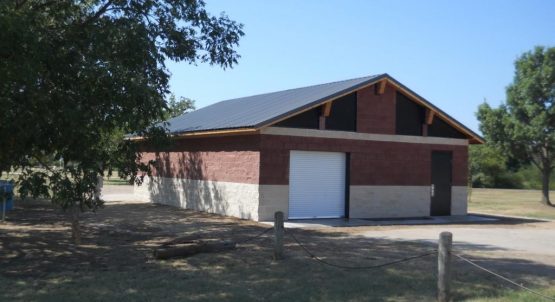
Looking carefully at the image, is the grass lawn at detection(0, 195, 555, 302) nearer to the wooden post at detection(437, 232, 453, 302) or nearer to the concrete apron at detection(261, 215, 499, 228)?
the wooden post at detection(437, 232, 453, 302)

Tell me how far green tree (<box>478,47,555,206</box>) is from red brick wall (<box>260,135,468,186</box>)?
8820 millimetres

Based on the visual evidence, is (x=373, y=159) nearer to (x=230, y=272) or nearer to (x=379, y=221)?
(x=379, y=221)

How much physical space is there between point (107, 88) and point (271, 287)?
14.0 feet

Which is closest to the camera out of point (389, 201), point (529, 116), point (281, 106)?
point (281, 106)

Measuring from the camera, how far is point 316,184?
65.4ft

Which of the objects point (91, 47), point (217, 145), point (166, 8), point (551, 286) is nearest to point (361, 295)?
point (551, 286)

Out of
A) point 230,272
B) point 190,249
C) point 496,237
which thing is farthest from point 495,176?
point 230,272

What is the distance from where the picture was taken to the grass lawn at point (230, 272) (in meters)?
8.39

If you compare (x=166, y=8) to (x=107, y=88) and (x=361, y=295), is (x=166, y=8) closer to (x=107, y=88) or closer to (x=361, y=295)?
(x=107, y=88)

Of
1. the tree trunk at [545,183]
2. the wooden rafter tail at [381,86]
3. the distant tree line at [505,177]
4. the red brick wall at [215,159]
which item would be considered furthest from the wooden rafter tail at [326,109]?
the distant tree line at [505,177]

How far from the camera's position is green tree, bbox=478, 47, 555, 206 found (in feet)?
97.9

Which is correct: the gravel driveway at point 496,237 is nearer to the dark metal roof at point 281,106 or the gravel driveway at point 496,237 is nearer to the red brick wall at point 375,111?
the red brick wall at point 375,111

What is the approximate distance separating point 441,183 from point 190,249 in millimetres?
14143

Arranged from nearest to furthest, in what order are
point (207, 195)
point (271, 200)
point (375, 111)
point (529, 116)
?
point (271, 200) → point (375, 111) → point (207, 195) → point (529, 116)
